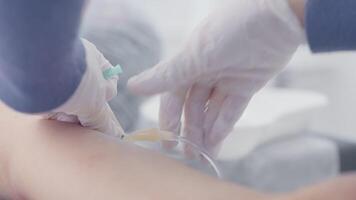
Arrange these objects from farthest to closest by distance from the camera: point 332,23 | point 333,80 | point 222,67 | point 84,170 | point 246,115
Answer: point 333,80 < point 246,115 < point 222,67 < point 332,23 < point 84,170

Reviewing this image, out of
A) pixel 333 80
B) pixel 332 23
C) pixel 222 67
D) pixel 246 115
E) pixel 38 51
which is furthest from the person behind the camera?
pixel 333 80

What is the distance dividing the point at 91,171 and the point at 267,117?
96 cm

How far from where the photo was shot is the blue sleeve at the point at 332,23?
0.80m

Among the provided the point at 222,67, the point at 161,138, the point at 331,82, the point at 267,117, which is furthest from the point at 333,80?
the point at 161,138

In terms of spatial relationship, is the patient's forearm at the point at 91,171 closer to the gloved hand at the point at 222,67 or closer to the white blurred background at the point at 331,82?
the gloved hand at the point at 222,67

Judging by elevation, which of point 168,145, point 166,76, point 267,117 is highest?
point 166,76

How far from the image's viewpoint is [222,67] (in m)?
0.93

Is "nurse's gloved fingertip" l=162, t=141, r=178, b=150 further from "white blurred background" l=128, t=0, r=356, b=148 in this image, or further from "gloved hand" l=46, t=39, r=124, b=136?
"white blurred background" l=128, t=0, r=356, b=148

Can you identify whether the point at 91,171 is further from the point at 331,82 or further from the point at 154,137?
the point at 331,82

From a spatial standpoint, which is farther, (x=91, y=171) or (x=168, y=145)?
(x=168, y=145)

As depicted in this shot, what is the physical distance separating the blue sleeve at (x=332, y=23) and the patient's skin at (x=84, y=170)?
314mm

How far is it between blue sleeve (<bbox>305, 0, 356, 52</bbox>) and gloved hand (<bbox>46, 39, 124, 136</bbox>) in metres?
0.30

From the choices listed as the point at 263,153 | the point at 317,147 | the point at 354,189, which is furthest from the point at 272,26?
the point at 317,147

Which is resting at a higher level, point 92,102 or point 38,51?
point 38,51
